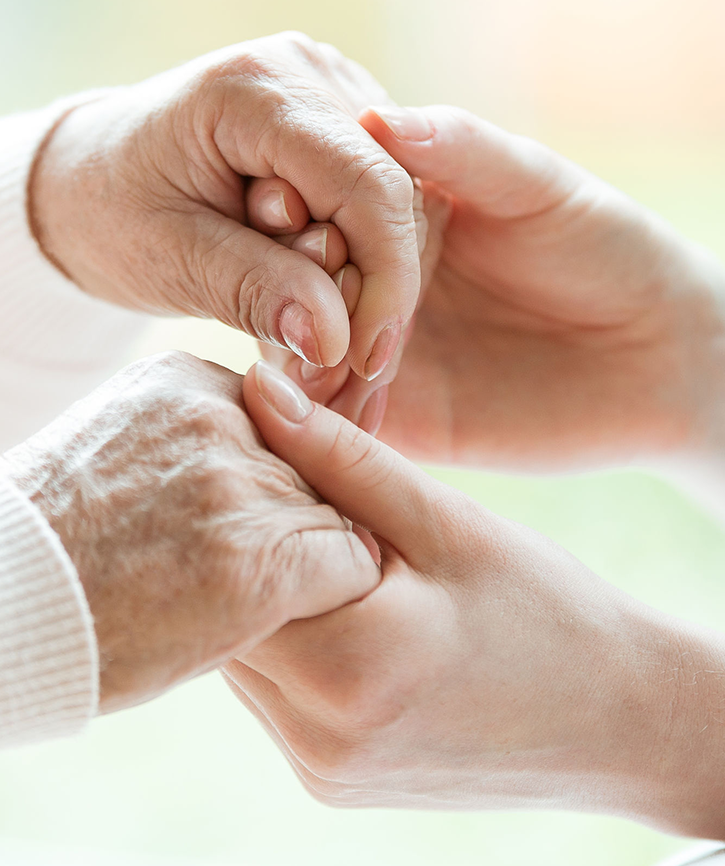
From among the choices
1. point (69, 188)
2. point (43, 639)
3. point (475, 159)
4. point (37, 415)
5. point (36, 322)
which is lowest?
point (37, 415)

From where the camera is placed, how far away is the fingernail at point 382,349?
33.2 inches

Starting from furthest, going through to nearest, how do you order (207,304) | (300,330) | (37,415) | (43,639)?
(37,415) < (207,304) < (300,330) < (43,639)

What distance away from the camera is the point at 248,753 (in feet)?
6.57

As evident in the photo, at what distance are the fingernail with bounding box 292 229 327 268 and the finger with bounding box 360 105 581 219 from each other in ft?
0.60

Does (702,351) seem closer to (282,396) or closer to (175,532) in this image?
(282,396)

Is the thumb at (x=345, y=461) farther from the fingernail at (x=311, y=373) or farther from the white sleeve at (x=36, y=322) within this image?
the white sleeve at (x=36, y=322)

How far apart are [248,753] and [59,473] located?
1.55 meters

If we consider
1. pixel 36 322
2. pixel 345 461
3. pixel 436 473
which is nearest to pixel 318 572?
pixel 345 461

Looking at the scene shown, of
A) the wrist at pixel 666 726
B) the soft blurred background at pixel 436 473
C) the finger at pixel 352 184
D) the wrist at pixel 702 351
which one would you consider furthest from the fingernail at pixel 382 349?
the soft blurred background at pixel 436 473

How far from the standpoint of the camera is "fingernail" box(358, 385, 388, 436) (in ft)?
3.38

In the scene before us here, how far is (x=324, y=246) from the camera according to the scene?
816mm

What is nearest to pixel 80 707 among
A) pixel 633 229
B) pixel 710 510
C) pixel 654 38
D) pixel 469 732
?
pixel 469 732

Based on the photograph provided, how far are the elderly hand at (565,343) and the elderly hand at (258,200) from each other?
0.30 meters

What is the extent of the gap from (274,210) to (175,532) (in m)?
0.37
